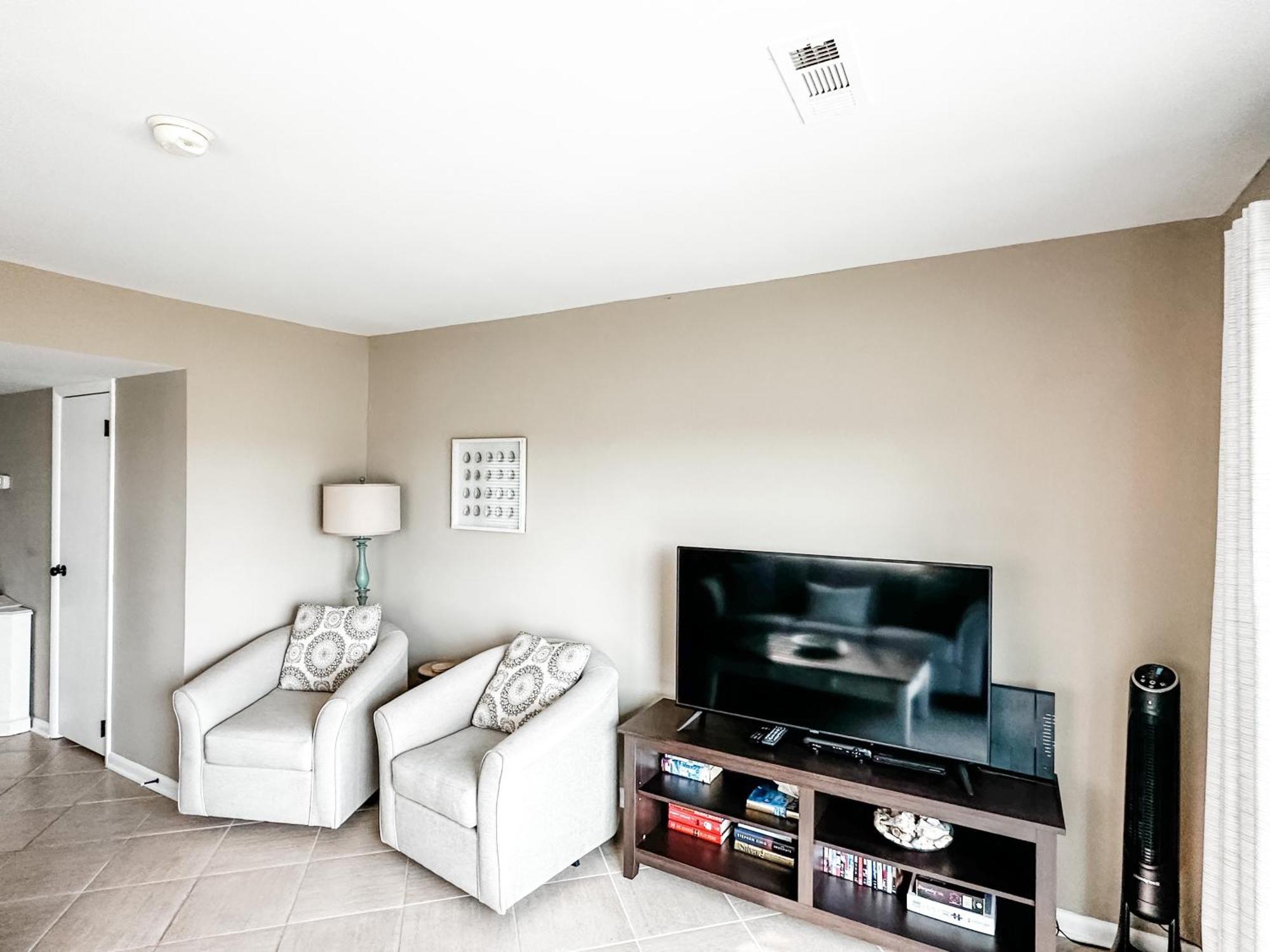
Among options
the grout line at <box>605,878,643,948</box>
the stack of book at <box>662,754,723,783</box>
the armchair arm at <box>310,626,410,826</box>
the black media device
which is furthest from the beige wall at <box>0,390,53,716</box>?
the black media device

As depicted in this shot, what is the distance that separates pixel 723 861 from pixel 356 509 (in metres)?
2.51

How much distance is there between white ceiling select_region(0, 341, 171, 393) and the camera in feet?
9.61

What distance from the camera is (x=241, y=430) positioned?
3531mm

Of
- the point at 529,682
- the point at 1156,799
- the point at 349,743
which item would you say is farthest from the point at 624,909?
the point at 1156,799

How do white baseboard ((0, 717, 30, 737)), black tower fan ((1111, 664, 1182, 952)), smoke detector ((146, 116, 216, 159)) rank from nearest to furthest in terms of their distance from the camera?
1. smoke detector ((146, 116, 216, 159))
2. black tower fan ((1111, 664, 1182, 952))
3. white baseboard ((0, 717, 30, 737))

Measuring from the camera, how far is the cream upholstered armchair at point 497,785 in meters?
2.41

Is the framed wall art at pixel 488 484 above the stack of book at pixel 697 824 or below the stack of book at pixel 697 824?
above

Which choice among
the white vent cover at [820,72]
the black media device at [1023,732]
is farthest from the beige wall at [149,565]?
the black media device at [1023,732]

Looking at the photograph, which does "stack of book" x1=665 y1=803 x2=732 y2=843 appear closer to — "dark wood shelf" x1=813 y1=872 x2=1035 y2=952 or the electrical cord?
"dark wood shelf" x1=813 y1=872 x2=1035 y2=952

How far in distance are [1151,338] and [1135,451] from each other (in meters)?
0.37

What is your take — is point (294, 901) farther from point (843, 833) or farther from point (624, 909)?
point (843, 833)

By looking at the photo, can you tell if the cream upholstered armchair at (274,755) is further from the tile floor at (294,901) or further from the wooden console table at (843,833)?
the wooden console table at (843,833)

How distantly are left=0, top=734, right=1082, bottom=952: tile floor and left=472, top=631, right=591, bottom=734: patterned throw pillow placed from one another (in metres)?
0.64

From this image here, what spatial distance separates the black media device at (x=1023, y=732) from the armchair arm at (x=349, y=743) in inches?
101
